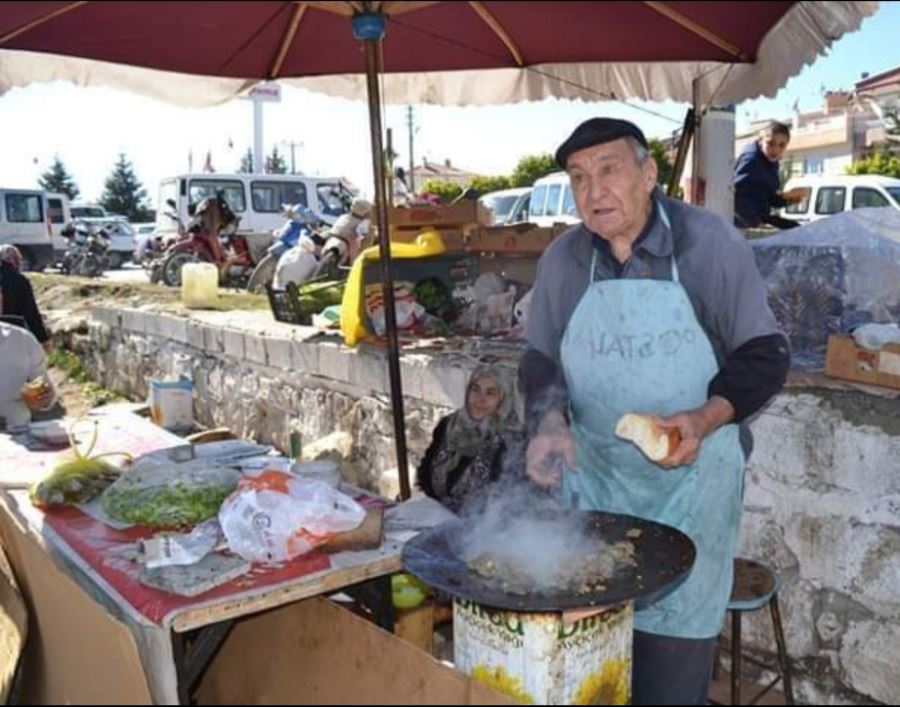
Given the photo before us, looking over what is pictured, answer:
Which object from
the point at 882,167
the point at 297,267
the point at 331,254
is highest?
the point at 882,167

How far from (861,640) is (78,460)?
2735 millimetres

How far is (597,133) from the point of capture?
2.25m

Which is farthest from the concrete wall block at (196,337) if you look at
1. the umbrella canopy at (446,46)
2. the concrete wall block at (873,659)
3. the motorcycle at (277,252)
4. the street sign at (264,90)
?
the concrete wall block at (873,659)

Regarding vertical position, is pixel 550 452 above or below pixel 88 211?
below

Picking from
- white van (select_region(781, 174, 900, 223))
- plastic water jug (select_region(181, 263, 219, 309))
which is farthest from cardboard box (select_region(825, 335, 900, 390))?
white van (select_region(781, 174, 900, 223))

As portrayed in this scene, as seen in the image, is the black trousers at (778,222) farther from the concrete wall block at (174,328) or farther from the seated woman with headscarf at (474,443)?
the concrete wall block at (174,328)

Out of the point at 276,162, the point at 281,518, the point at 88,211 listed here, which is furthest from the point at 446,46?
the point at 276,162

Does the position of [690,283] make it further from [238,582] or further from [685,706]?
[238,582]

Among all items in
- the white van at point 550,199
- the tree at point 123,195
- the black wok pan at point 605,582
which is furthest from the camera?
the tree at point 123,195

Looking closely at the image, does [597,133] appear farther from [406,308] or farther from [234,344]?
[234,344]

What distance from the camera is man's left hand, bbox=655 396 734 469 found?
2020mm

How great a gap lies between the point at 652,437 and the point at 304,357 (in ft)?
12.6

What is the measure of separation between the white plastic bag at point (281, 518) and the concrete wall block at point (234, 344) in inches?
161

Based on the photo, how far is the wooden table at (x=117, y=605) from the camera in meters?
1.98
